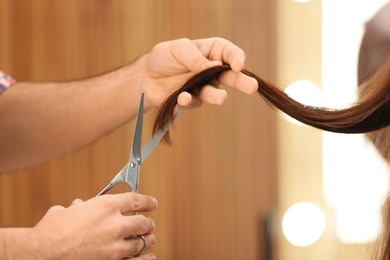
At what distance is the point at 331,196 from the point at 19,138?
5.02 ft

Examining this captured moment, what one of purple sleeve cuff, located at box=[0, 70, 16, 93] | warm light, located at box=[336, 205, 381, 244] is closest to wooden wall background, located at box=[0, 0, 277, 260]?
warm light, located at box=[336, 205, 381, 244]

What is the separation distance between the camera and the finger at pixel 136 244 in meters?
1.08

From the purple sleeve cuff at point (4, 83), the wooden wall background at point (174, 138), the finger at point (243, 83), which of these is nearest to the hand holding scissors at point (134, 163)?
the finger at point (243, 83)

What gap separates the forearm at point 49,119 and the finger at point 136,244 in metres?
0.51

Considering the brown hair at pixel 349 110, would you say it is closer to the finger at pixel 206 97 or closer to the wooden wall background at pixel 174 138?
the finger at pixel 206 97

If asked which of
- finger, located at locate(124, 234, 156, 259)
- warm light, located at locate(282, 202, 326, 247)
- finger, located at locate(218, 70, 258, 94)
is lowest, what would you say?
warm light, located at locate(282, 202, 326, 247)

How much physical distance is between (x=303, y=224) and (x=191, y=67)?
5.55 feet

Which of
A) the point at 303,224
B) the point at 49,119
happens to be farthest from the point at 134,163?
the point at 303,224

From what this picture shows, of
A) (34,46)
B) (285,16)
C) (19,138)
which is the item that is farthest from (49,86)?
(285,16)

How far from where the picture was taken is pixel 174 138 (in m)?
2.65

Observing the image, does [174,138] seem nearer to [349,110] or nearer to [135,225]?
[135,225]

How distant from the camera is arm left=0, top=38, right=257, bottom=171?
137cm

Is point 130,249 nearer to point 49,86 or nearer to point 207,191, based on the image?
point 49,86

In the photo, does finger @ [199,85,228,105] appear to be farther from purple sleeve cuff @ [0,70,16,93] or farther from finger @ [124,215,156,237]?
purple sleeve cuff @ [0,70,16,93]
